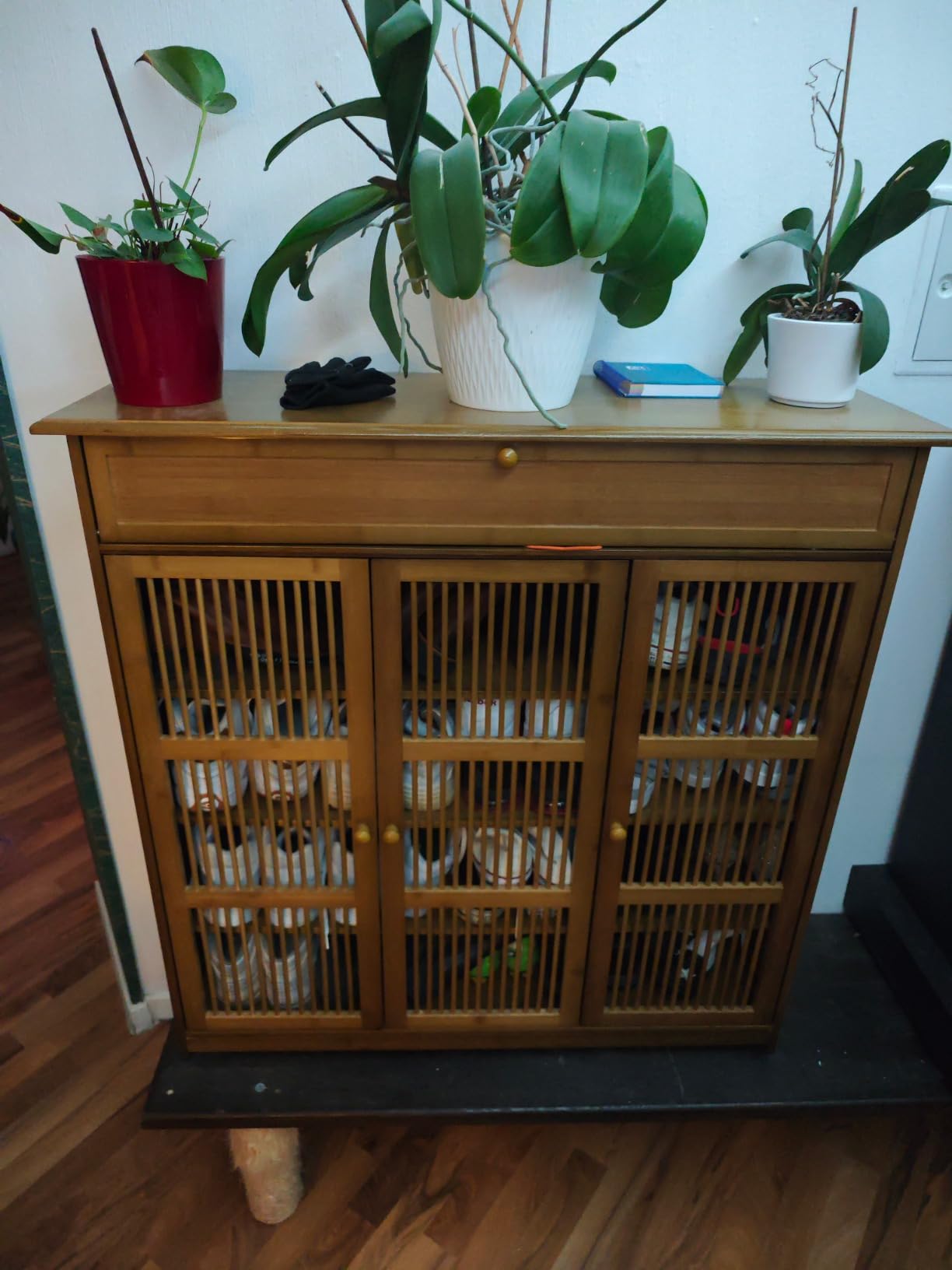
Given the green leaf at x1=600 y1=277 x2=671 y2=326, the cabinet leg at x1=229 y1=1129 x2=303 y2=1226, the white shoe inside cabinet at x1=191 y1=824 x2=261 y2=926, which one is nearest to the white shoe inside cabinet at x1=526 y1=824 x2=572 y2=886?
the white shoe inside cabinet at x1=191 y1=824 x2=261 y2=926

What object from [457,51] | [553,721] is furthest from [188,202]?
[553,721]

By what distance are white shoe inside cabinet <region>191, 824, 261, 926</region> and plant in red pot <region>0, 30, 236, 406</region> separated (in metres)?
0.53

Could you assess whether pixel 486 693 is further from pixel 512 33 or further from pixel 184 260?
pixel 512 33

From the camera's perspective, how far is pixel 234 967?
1141 mm

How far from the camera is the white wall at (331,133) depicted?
3.12ft

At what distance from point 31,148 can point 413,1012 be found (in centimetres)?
117

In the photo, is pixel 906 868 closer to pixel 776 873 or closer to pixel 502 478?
pixel 776 873

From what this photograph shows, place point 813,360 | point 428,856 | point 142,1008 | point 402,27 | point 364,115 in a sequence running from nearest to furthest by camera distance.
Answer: point 402,27 → point 364,115 → point 813,360 → point 428,856 → point 142,1008

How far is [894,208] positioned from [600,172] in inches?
14.5

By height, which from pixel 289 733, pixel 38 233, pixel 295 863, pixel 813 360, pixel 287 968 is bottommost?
pixel 287 968

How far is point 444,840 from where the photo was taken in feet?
3.55

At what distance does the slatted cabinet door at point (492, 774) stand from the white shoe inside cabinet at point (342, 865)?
0.05m

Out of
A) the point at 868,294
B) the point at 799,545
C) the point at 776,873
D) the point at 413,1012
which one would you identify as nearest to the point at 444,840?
the point at 413,1012

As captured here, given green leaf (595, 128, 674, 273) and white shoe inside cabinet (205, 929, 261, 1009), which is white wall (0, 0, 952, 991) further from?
white shoe inside cabinet (205, 929, 261, 1009)
